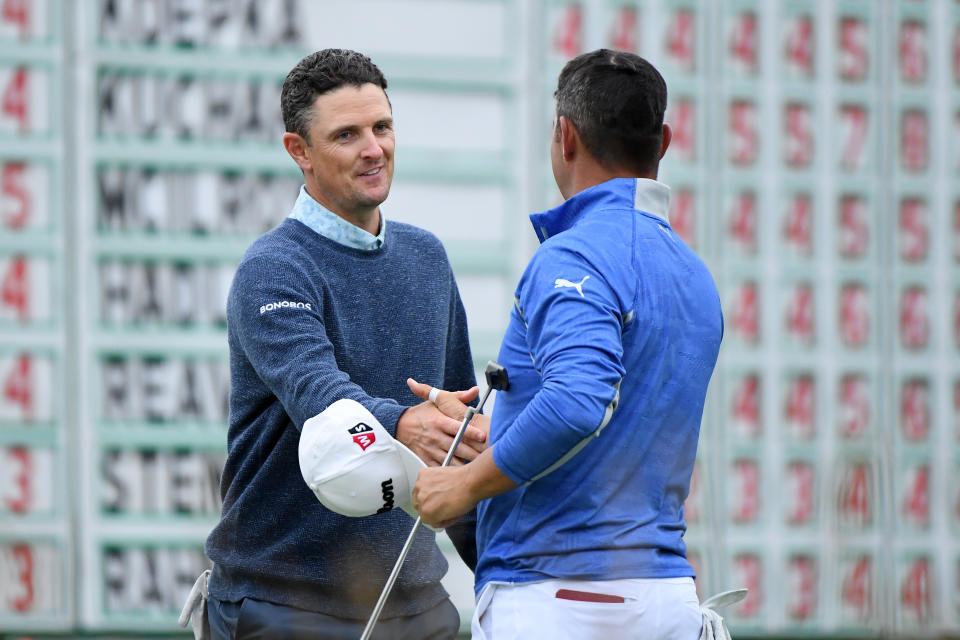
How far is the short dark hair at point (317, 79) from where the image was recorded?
2.94 meters

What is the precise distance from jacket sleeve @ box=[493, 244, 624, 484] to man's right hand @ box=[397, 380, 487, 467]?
37cm

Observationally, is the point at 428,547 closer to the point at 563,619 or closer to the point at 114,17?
the point at 563,619

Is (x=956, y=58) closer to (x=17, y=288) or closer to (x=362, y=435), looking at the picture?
(x=17, y=288)

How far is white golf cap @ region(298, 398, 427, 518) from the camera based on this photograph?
2572 millimetres

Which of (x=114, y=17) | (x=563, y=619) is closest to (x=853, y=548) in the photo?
(x=114, y=17)

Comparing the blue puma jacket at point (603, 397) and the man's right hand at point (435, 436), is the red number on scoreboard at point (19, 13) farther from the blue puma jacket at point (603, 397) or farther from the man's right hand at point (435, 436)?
the blue puma jacket at point (603, 397)

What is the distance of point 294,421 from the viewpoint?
2.70 metres

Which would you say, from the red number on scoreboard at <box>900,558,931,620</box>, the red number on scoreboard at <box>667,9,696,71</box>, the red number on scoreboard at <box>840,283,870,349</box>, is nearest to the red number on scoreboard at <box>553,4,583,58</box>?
the red number on scoreboard at <box>667,9,696,71</box>

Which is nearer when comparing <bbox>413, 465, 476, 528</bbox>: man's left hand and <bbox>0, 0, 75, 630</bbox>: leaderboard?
<bbox>413, 465, 476, 528</bbox>: man's left hand

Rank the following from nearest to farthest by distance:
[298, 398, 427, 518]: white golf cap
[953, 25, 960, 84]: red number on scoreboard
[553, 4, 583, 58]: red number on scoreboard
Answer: [298, 398, 427, 518]: white golf cap, [553, 4, 583, 58]: red number on scoreboard, [953, 25, 960, 84]: red number on scoreboard

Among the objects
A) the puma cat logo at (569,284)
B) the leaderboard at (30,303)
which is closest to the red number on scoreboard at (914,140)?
the leaderboard at (30,303)

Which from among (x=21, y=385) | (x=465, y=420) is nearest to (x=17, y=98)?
(x=21, y=385)

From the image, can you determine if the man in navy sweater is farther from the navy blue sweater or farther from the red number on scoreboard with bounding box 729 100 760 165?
the red number on scoreboard with bounding box 729 100 760 165

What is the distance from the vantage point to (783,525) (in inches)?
280
